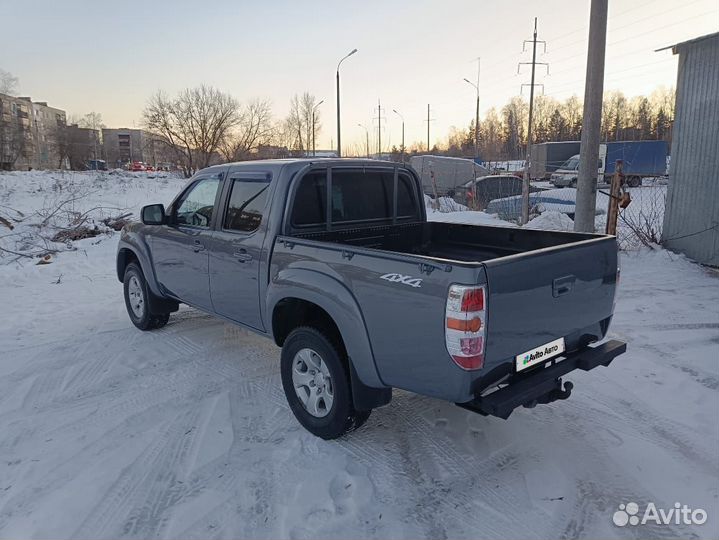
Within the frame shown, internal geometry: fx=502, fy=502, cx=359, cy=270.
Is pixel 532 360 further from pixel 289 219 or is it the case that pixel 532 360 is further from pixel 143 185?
pixel 143 185

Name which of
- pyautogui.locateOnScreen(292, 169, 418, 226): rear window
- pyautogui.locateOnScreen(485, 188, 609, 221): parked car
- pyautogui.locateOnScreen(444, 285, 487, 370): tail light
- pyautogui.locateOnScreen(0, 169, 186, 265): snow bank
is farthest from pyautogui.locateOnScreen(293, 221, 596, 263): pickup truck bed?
pyautogui.locateOnScreen(485, 188, 609, 221): parked car

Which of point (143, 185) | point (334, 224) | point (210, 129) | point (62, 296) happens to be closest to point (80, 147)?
point (210, 129)

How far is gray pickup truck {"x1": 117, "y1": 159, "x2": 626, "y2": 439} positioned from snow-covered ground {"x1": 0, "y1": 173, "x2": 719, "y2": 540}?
465 millimetres

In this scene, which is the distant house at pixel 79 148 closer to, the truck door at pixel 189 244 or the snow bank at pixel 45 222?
the snow bank at pixel 45 222

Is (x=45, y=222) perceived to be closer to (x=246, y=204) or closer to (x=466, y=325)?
(x=246, y=204)

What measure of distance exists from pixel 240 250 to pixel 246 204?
42cm

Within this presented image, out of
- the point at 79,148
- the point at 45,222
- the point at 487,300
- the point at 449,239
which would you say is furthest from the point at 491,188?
the point at 79,148

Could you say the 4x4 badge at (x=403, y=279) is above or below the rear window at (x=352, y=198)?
below

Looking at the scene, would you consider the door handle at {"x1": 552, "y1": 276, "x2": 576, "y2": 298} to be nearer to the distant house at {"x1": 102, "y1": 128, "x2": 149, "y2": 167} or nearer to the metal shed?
the metal shed

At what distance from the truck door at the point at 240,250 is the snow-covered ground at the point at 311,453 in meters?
→ 0.72

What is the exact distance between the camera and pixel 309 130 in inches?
1890

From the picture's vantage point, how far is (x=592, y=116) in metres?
7.88

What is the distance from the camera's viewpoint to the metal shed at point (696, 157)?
8.22m

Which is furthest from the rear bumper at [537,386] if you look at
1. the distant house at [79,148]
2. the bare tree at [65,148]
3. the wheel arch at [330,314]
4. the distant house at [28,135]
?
the bare tree at [65,148]
